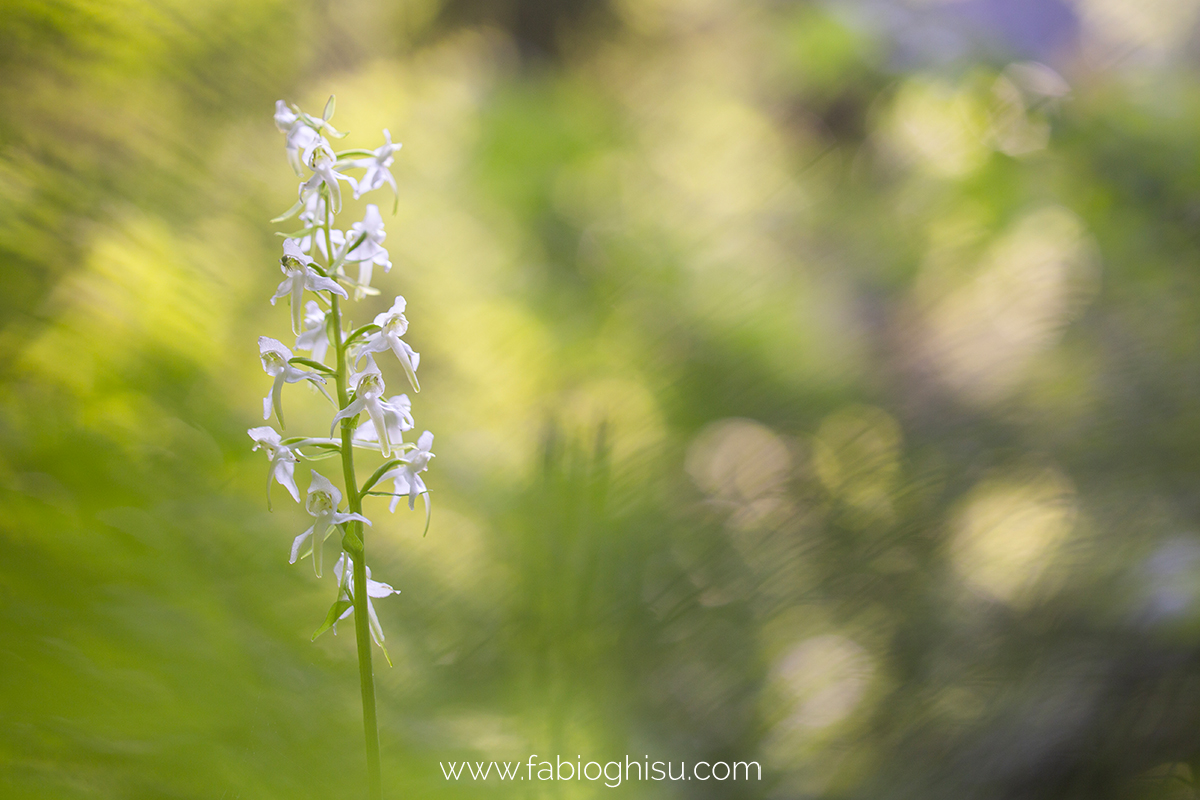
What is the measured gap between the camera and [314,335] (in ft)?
1.17

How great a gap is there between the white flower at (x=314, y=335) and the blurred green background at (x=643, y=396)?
91mm

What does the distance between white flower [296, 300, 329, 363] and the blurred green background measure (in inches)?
3.6

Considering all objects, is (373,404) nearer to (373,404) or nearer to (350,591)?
(373,404)

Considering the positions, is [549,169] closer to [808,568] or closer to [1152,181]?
[808,568]

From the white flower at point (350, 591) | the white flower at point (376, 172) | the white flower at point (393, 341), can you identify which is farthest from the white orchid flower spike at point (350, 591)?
the white flower at point (376, 172)

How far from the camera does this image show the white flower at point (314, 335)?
1.15 ft

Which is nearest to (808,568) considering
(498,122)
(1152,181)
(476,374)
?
(476,374)

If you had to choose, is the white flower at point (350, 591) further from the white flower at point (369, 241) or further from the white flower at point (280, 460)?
the white flower at point (369, 241)

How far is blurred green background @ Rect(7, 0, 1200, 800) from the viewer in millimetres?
319

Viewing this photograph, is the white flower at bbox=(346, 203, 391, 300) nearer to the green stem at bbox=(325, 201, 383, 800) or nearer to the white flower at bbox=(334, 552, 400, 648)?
the green stem at bbox=(325, 201, 383, 800)

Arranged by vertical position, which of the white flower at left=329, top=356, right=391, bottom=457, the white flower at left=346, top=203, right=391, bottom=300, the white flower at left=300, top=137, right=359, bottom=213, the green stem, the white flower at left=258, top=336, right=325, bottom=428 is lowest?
the green stem

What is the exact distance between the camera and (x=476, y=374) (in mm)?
592

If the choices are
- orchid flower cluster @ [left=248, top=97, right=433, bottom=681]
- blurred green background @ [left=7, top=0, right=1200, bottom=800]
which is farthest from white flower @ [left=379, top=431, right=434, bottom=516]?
blurred green background @ [left=7, top=0, right=1200, bottom=800]

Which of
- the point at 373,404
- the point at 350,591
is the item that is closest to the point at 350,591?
the point at 350,591
